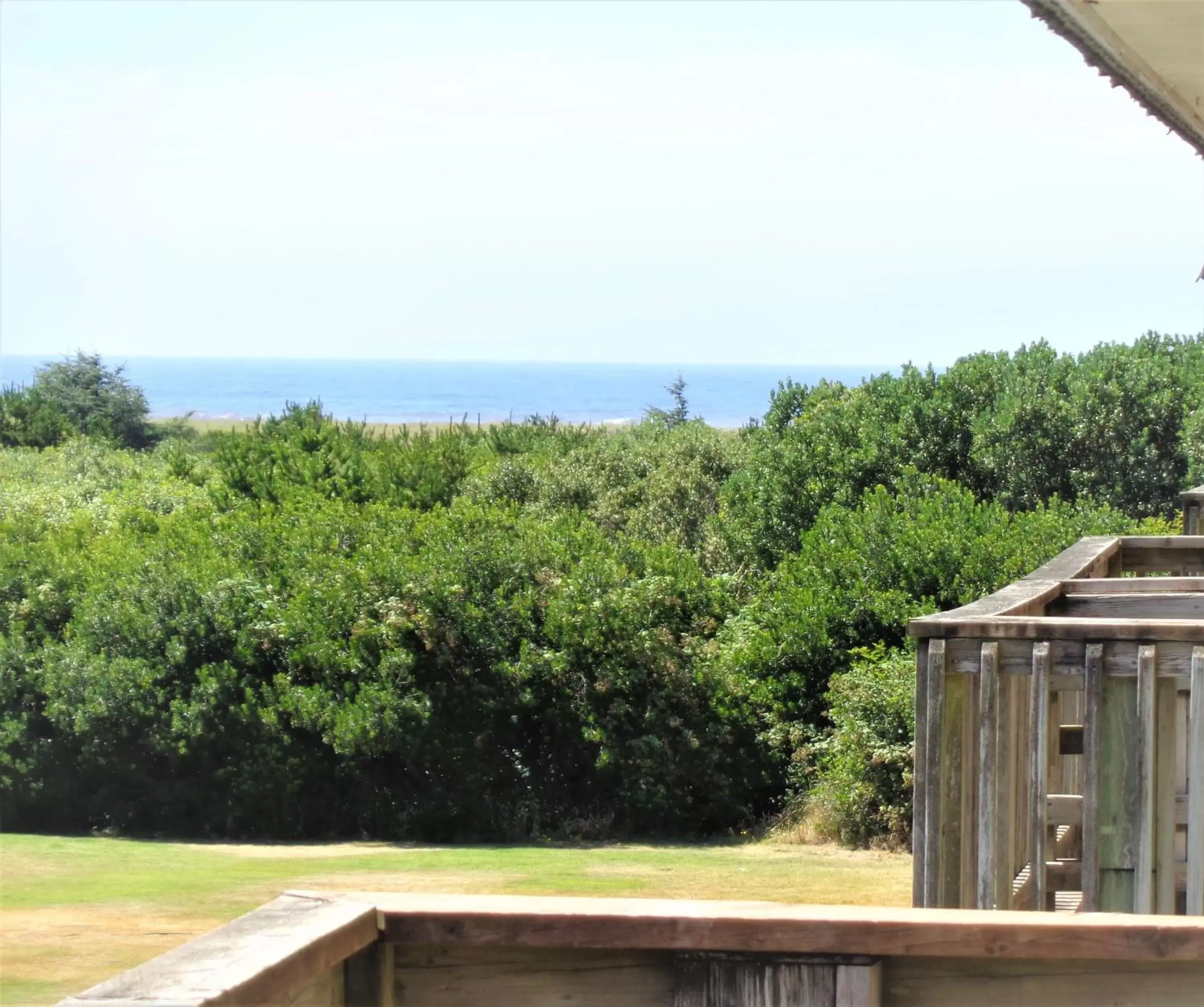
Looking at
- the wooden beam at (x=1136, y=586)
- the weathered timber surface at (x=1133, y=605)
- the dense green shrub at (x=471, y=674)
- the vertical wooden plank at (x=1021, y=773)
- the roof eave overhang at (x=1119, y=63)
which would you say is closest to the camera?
the vertical wooden plank at (x=1021, y=773)

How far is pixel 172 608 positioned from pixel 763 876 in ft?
30.7

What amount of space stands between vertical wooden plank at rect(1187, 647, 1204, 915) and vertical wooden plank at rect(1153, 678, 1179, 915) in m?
0.05

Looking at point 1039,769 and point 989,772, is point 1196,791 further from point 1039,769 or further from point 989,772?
point 989,772

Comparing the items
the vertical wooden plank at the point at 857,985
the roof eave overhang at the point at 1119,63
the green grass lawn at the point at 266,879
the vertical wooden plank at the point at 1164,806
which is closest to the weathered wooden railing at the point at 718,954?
the vertical wooden plank at the point at 857,985

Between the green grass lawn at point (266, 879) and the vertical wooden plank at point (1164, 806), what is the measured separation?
8.70 metres

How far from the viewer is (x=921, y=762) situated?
4.82 meters

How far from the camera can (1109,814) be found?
4773 mm

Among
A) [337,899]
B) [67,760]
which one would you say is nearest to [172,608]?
[67,760]

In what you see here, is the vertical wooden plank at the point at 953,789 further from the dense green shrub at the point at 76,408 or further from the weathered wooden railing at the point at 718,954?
the dense green shrub at the point at 76,408

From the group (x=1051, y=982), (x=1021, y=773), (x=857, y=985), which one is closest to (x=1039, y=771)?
(x=1021, y=773)

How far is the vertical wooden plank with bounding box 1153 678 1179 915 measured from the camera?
15.5ft

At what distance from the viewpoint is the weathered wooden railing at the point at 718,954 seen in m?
2.30

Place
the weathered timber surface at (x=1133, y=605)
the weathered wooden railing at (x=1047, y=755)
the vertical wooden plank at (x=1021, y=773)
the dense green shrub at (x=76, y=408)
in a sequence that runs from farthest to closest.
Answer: the dense green shrub at (x=76, y=408), the weathered timber surface at (x=1133, y=605), the vertical wooden plank at (x=1021, y=773), the weathered wooden railing at (x=1047, y=755)

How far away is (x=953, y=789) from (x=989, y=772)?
0.48 ft
